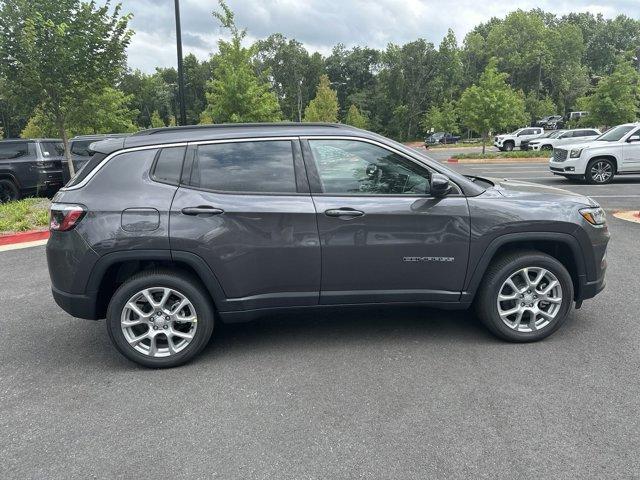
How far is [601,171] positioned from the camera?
14117 mm

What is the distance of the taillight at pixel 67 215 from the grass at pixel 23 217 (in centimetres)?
582

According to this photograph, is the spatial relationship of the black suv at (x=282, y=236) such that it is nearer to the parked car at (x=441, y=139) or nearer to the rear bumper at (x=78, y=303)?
the rear bumper at (x=78, y=303)

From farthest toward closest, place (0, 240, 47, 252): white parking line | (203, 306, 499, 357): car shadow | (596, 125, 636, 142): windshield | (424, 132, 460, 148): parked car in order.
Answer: (424, 132, 460, 148): parked car < (596, 125, 636, 142): windshield < (0, 240, 47, 252): white parking line < (203, 306, 499, 357): car shadow

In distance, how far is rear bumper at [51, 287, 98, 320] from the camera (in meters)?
3.61

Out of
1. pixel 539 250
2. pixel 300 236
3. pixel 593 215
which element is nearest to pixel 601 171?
pixel 593 215

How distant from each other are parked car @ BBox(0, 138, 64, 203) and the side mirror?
11.3 metres

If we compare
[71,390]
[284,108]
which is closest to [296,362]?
[71,390]

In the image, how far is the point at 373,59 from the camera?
83188 millimetres

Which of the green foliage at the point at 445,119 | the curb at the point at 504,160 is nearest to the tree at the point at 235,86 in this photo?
the curb at the point at 504,160

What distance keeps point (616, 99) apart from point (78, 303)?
28272mm

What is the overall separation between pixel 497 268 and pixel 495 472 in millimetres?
1736

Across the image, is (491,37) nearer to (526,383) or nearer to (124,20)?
(124,20)

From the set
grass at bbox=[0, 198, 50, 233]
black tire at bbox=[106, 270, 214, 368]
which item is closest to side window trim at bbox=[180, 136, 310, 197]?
black tire at bbox=[106, 270, 214, 368]

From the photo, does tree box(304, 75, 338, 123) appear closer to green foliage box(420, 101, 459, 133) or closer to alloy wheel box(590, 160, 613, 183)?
green foliage box(420, 101, 459, 133)
